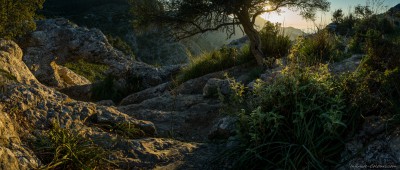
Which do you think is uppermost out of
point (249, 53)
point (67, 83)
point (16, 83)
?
point (16, 83)

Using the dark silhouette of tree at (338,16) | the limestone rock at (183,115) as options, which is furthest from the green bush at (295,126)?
the dark silhouette of tree at (338,16)

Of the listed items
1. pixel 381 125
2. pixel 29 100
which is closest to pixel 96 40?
pixel 29 100

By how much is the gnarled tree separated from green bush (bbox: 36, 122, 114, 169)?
28.7ft

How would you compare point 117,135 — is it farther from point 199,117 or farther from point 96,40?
point 96,40

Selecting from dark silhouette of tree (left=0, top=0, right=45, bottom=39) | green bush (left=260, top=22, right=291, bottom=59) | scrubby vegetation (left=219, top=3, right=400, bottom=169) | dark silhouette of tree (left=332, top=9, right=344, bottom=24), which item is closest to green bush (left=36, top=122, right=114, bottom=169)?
scrubby vegetation (left=219, top=3, right=400, bottom=169)

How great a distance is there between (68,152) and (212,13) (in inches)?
409

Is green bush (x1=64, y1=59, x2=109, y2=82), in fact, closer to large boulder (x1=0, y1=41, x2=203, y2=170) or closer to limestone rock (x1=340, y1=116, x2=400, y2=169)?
large boulder (x1=0, y1=41, x2=203, y2=170)

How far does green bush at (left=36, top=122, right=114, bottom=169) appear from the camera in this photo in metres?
3.29

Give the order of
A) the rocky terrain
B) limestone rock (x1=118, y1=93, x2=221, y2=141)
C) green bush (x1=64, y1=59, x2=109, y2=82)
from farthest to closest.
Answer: green bush (x1=64, y1=59, x2=109, y2=82) < limestone rock (x1=118, y1=93, x2=221, y2=141) < the rocky terrain

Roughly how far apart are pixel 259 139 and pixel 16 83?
2.98 meters

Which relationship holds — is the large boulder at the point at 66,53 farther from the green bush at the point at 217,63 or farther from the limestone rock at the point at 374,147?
the limestone rock at the point at 374,147

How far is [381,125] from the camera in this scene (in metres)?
3.29

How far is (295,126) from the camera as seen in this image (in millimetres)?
3674

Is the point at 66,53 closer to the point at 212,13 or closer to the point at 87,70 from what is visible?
the point at 212,13
